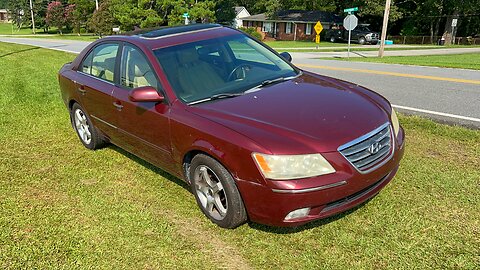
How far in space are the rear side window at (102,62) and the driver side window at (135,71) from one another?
9.3 inches

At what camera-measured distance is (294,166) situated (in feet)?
9.29

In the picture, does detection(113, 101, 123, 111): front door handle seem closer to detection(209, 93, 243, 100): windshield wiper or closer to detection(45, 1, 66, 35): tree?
detection(209, 93, 243, 100): windshield wiper

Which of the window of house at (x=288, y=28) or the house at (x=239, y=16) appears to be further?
the house at (x=239, y=16)

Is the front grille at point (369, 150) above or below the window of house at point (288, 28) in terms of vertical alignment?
above

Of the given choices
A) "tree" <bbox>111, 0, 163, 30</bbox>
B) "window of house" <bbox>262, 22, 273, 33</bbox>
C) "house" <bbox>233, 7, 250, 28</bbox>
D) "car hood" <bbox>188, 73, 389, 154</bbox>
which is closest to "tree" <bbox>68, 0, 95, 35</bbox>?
"tree" <bbox>111, 0, 163, 30</bbox>

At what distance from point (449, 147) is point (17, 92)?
329 inches

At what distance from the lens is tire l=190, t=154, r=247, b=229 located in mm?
3109

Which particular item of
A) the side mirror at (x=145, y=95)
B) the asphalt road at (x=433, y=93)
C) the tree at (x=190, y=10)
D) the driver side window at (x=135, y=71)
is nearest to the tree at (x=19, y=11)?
the tree at (x=190, y=10)

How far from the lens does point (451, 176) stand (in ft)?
13.5

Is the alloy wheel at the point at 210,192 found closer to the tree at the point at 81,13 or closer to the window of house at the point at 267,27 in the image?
the window of house at the point at 267,27

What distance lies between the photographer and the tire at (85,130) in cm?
511

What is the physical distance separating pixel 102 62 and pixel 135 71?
0.92m

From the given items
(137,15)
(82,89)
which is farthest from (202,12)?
(82,89)

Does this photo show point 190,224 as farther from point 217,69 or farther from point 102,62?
point 102,62
